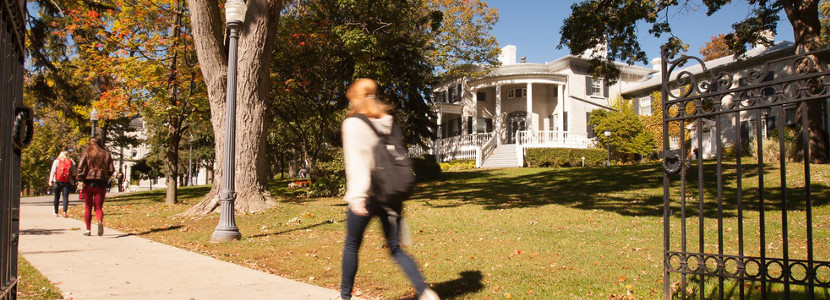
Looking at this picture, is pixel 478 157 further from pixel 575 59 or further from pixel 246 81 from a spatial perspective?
pixel 246 81

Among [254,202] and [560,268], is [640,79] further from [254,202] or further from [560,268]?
[560,268]

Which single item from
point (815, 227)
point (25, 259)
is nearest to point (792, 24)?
point (815, 227)

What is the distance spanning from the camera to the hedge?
29.4m

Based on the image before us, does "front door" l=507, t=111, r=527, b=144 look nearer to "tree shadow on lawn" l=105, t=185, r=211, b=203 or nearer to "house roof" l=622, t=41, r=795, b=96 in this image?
"house roof" l=622, t=41, r=795, b=96

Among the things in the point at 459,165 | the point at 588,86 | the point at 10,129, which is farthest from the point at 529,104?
the point at 10,129

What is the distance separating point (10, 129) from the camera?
266cm

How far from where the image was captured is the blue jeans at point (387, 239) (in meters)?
3.78

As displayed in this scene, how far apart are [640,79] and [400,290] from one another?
39.0 meters

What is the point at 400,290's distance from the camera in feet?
15.5

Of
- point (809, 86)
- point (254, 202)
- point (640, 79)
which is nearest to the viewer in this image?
point (809, 86)

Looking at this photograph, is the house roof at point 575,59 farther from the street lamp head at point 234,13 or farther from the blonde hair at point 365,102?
the blonde hair at point 365,102

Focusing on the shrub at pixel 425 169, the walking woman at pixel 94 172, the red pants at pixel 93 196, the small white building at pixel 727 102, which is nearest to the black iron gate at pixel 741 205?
the walking woman at pixel 94 172

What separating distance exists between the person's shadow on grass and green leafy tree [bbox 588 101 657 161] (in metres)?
28.5

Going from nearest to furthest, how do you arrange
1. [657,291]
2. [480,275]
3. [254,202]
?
[657,291]
[480,275]
[254,202]
